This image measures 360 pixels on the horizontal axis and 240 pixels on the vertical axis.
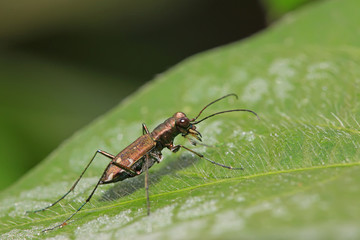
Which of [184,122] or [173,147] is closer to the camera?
[184,122]

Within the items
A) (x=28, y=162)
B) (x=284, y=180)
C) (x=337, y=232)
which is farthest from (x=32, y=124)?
(x=337, y=232)

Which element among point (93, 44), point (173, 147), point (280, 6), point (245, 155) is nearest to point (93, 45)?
point (93, 44)

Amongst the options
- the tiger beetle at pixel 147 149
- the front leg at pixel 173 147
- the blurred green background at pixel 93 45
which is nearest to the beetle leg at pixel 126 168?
the tiger beetle at pixel 147 149

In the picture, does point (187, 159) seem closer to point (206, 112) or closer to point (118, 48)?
point (206, 112)

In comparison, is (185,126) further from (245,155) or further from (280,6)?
(280,6)

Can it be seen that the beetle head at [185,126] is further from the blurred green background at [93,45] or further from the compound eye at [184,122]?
the blurred green background at [93,45]

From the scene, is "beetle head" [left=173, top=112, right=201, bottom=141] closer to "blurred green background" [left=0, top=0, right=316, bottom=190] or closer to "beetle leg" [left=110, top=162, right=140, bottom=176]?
"beetle leg" [left=110, top=162, right=140, bottom=176]

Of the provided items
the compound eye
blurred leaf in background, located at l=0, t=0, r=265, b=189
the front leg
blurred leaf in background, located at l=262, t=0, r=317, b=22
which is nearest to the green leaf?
the front leg
